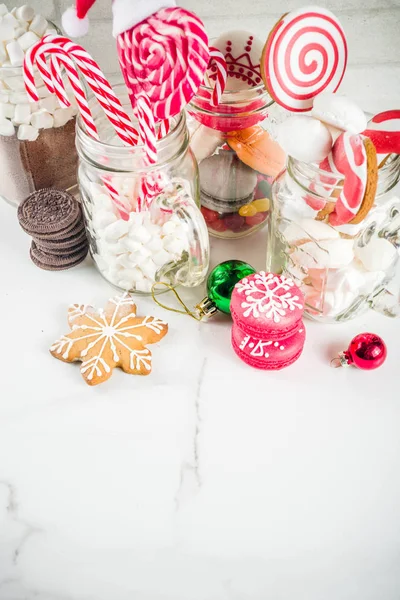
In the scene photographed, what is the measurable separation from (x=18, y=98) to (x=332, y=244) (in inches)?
18.2

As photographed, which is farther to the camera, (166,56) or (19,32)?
(19,32)

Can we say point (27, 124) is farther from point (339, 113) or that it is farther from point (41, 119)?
point (339, 113)

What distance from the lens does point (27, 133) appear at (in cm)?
85

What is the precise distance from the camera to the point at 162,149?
0.77 m

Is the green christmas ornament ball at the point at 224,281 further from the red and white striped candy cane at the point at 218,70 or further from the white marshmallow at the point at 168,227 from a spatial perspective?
the red and white striped candy cane at the point at 218,70

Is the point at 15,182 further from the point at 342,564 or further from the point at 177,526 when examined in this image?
the point at 342,564

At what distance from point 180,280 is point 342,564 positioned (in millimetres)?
412

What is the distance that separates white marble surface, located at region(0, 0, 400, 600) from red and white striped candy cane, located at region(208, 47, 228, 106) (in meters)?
0.27

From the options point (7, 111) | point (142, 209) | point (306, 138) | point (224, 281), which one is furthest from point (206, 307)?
point (7, 111)

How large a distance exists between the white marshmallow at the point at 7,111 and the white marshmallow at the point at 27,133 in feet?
0.07

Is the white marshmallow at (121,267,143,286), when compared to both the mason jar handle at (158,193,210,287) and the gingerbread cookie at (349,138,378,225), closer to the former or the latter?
the mason jar handle at (158,193,210,287)

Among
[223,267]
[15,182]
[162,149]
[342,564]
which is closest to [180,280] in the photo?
[223,267]

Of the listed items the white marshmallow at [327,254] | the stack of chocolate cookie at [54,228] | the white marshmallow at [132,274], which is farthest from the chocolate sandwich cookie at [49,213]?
the white marshmallow at [327,254]

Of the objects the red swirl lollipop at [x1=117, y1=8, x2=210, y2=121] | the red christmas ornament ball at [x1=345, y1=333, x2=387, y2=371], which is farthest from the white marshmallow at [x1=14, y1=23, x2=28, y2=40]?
the red christmas ornament ball at [x1=345, y1=333, x2=387, y2=371]
